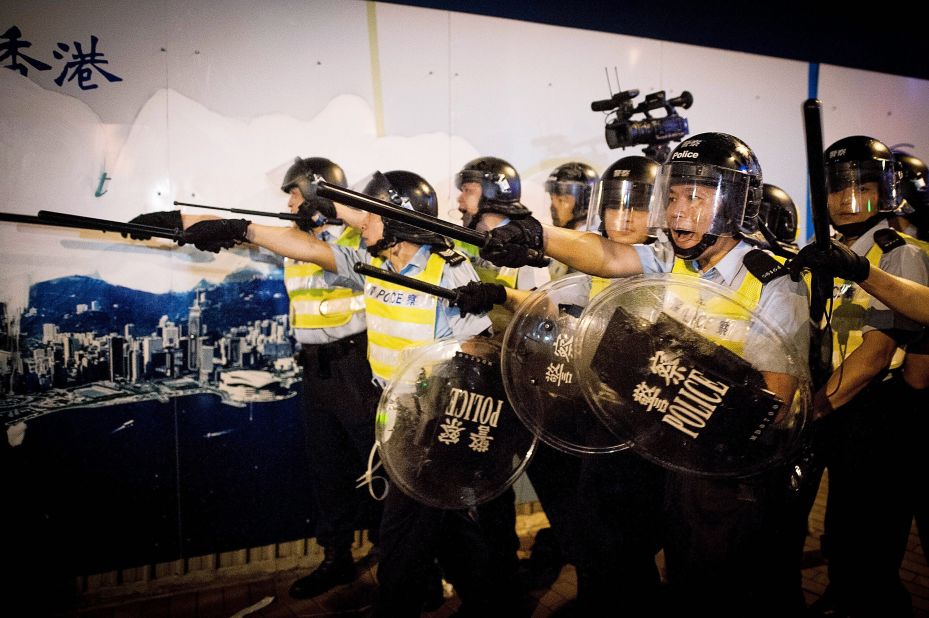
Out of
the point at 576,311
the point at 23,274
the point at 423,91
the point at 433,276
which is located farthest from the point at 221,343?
the point at 576,311

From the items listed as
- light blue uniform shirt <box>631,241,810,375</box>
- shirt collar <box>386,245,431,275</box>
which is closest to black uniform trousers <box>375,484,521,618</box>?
shirt collar <box>386,245,431,275</box>

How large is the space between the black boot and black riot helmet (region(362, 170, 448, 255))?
1.88 metres

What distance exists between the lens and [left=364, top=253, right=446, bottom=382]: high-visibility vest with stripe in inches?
109

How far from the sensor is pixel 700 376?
1801mm

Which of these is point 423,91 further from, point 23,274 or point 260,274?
point 23,274

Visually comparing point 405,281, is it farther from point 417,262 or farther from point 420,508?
point 420,508

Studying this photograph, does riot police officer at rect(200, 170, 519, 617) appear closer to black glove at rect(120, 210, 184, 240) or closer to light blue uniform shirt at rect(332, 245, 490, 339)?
light blue uniform shirt at rect(332, 245, 490, 339)

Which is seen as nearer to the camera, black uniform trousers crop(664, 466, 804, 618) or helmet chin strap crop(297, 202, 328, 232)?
black uniform trousers crop(664, 466, 804, 618)

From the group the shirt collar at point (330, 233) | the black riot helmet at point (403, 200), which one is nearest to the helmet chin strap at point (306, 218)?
the shirt collar at point (330, 233)

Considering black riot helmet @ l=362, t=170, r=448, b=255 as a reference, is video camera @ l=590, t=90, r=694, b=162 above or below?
above

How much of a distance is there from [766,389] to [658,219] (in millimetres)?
797

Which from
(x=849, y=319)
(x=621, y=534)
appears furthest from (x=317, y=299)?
(x=849, y=319)

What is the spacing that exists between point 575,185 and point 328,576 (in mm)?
2952

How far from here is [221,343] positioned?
3645mm
